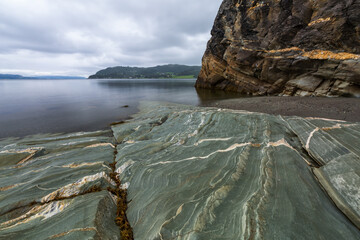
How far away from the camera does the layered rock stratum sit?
12.2ft

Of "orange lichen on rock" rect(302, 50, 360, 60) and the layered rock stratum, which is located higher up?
"orange lichen on rock" rect(302, 50, 360, 60)

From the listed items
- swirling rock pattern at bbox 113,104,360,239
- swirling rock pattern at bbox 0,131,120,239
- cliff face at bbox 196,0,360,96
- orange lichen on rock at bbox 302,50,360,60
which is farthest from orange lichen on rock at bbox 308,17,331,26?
swirling rock pattern at bbox 0,131,120,239

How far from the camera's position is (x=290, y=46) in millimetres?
26766

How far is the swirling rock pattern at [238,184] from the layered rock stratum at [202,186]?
1.2 inches

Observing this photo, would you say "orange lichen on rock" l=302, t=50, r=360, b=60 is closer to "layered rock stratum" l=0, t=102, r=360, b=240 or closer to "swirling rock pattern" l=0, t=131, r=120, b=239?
"layered rock stratum" l=0, t=102, r=360, b=240

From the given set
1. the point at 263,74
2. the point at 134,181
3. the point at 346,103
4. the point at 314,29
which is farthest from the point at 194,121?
the point at 314,29

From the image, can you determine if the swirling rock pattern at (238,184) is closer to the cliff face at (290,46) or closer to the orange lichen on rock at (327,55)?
the cliff face at (290,46)

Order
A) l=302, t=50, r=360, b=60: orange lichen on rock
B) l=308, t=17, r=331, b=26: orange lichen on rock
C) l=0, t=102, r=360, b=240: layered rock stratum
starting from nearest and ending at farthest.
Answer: l=0, t=102, r=360, b=240: layered rock stratum < l=302, t=50, r=360, b=60: orange lichen on rock < l=308, t=17, r=331, b=26: orange lichen on rock

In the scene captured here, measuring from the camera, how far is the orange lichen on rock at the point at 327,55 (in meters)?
20.0

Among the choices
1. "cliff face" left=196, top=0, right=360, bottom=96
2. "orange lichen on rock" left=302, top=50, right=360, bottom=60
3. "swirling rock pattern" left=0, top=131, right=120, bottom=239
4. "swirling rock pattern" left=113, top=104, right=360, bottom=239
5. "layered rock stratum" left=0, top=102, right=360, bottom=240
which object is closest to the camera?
"swirling rock pattern" left=113, top=104, right=360, bottom=239

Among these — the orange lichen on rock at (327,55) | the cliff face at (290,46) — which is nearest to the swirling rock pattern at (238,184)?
the cliff face at (290,46)

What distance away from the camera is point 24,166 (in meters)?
7.78

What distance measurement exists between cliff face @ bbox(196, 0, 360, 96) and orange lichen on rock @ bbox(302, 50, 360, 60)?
94 mm

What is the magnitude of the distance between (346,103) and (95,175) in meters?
25.7
